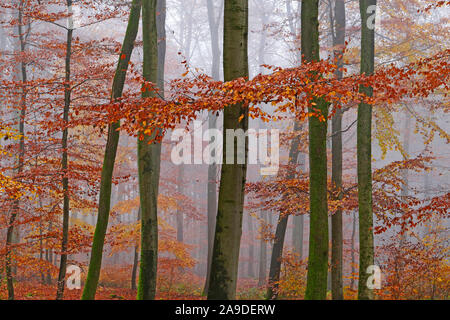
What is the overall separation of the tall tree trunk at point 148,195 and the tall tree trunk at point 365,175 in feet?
13.4

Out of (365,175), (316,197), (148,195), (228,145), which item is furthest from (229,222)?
(365,175)

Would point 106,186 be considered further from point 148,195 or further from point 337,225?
point 337,225

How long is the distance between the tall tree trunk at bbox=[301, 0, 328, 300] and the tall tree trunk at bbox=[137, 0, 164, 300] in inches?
119

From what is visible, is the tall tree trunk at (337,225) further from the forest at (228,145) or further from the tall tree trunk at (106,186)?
the tall tree trunk at (106,186)

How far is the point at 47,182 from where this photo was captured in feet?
30.8

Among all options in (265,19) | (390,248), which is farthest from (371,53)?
(265,19)

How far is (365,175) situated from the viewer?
865 centimetres

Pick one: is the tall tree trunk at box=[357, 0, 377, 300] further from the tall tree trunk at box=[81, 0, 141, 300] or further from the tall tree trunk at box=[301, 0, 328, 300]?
the tall tree trunk at box=[81, 0, 141, 300]

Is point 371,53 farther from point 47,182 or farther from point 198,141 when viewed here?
point 198,141

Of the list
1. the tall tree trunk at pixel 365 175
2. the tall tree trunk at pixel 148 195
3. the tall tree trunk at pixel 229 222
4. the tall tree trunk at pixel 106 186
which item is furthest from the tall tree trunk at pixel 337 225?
the tall tree trunk at pixel 106 186

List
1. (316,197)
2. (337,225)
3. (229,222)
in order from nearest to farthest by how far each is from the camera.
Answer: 1. (229,222)
2. (316,197)
3. (337,225)

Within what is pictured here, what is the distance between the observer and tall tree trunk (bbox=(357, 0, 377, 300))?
8.48 meters

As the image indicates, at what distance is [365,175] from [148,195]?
4.35m

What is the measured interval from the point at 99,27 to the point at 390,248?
2337 cm
